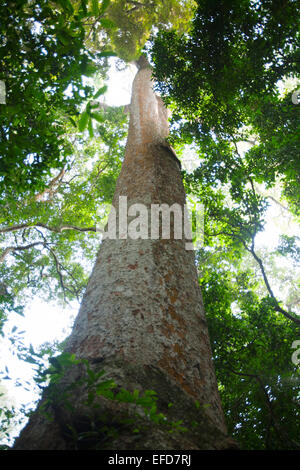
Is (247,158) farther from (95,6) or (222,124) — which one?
(95,6)

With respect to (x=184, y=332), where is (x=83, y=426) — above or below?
below

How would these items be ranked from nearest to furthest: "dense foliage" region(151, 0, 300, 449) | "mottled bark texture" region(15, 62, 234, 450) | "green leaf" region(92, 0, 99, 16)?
"mottled bark texture" region(15, 62, 234, 450)
"green leaf" region(92, 0, 99, 16)
"dense foliage" region(151, 0, 300, 449)

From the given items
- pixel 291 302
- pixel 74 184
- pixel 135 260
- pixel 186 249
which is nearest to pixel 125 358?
pixel 135 260

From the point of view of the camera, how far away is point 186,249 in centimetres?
307

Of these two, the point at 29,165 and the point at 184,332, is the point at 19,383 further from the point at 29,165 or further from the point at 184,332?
the point at 29,165

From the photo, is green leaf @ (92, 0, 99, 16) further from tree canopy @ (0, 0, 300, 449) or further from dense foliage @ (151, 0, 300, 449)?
dense foliage @ (151, 0, 300, 449)

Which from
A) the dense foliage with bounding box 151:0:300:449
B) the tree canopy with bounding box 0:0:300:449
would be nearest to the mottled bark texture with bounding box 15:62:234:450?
the tree canopy with bounding box 0:0:300:449

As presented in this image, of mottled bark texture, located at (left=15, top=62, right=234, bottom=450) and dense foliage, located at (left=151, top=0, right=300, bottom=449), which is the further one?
dense foliage, located at (left=151, top=0, right=300, bottom=449)

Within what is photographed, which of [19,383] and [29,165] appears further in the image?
[29,165]

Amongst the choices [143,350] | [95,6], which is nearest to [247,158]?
[95,6]

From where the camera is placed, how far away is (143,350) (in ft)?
6.03

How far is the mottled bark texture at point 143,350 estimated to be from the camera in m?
1.36

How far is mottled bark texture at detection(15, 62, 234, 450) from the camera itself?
4.47ft
